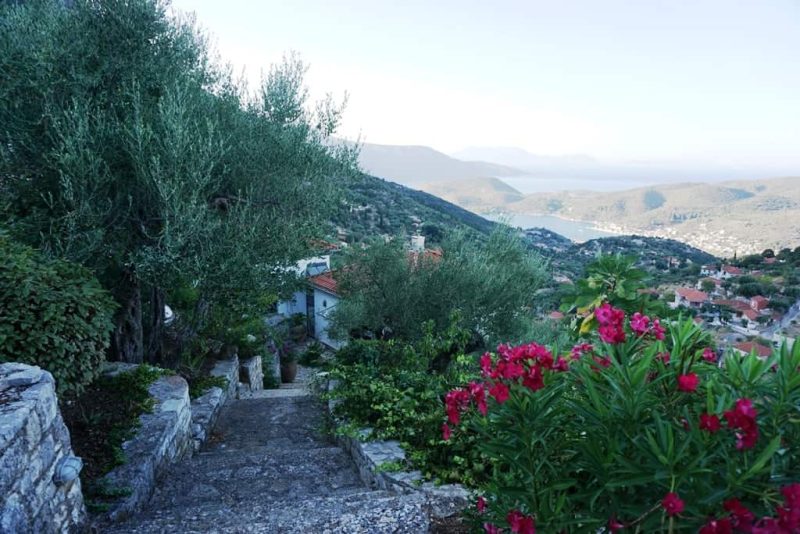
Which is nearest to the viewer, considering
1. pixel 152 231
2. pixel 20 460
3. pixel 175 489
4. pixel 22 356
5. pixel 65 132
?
pixel 20 460

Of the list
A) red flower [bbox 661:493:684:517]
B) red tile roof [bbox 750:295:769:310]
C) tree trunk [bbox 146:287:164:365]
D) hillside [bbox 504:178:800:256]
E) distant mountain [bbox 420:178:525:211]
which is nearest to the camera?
red flower [bbox 661:493:684:517]

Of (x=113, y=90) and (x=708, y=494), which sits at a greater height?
(x=113, y=90)

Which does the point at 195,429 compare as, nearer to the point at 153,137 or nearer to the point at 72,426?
the point at 72,426

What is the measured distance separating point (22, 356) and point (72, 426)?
56.5 inches

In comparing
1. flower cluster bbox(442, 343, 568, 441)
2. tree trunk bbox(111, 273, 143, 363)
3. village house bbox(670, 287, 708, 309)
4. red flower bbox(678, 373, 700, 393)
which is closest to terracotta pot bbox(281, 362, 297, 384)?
tree trunk bbox(111, 273, 143, 363)

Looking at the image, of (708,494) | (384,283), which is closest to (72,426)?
(708,494)

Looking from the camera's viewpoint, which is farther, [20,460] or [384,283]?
[384,283]

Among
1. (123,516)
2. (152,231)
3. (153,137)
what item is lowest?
(123,516)

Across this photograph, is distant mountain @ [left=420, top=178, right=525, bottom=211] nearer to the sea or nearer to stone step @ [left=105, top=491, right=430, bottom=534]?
the sea

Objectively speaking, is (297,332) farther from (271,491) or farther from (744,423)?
(744,423)

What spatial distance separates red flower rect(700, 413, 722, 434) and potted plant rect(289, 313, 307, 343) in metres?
20.1

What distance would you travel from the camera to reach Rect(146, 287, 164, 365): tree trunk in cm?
851

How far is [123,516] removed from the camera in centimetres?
407

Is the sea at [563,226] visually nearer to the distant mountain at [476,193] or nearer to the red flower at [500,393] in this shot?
the red flower at [500,393]
